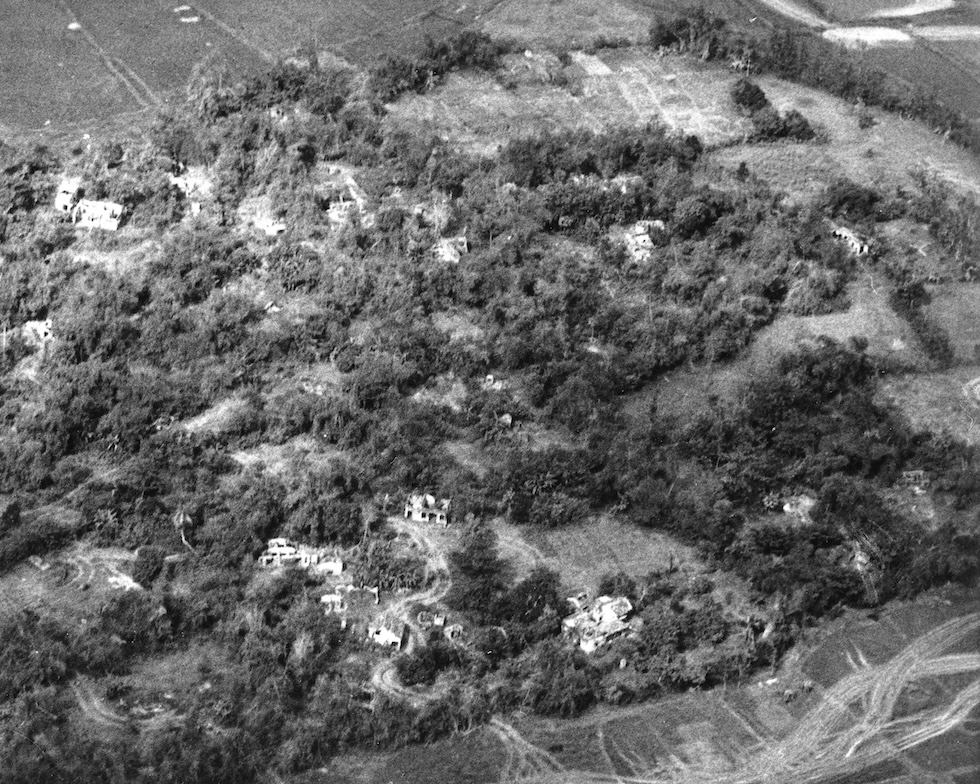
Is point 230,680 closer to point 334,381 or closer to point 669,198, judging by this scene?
point 334,381

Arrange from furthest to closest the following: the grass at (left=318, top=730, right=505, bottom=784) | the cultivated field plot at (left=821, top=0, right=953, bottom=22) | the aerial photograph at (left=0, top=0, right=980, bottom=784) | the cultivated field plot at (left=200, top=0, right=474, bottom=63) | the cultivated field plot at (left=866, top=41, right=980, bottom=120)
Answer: the cultivated field plot at (left=821, top=0, right=953, bottom=22) < the cultivated field plot at (left=200, top=0, right=474, bottom=63) < the cultivated field plot at (left=866, top=41, right=980, bottom=120) < the aerial photograph at (left=0, top=0, right=980, bottom=784) < the grass at (left=318, top=730, right=505, bottom=784)


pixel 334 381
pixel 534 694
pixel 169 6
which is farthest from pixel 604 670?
pixel 169 6

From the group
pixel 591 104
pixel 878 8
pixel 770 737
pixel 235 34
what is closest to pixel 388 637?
pixel 770 737

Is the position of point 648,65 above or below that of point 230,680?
above

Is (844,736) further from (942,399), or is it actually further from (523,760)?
(942,399)

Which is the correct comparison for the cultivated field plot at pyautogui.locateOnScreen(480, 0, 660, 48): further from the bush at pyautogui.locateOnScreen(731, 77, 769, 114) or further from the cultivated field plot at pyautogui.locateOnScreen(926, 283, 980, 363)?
the cultivated field plot at pyautogui.locateOnScreen(926, 283, 980, 363)

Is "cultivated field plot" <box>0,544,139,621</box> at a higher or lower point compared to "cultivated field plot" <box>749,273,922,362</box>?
lower

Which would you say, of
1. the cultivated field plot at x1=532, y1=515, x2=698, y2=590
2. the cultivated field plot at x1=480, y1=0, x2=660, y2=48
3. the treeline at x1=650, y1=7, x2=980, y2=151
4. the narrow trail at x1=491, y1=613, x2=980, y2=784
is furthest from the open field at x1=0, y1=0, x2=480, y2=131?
the narrow trail at x1=491, y1=613, x2=980, y2=784
